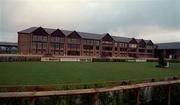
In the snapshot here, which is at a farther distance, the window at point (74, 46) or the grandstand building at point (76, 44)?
the window at point (74, 46)

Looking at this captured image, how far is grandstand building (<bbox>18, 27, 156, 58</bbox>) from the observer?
78.5 meters

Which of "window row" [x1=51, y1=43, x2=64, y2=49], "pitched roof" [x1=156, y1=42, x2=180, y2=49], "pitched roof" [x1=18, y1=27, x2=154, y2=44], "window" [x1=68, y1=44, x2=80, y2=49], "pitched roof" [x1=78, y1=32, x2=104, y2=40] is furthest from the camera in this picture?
"pitched roof" [x1=156, y1=42, x2=180, y2=49]

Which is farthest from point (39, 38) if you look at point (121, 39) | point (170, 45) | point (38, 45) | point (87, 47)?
point (170, 45)

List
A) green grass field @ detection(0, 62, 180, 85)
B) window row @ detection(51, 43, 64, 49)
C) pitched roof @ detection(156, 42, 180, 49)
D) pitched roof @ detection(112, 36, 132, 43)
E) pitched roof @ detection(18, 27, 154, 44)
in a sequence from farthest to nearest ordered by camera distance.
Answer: pitched roof @ detection(156, 42, 180, 49)
pitched roof @ detection(112, 36, 132, 43)
window row @ detection(51, 43, 64, 49)
pitched roof @ detection(18, 27, 154, 44)
green grass field @ detection(0, 62, 180, 85)

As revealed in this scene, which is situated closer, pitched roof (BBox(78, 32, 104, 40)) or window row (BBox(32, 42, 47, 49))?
window row (BBox(32, 42, 47, 49))

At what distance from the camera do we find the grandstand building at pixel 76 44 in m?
78.5

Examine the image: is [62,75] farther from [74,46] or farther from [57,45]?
[74,46]

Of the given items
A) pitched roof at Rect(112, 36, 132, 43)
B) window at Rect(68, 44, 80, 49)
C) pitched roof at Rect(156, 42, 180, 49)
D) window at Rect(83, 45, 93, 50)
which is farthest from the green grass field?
pitched roof at Rect(156, 42, 180, 49)

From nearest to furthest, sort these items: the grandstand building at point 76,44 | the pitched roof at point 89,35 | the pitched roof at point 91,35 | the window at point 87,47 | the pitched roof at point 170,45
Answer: the grandstand building at point 76,44, the pitched roof at point 89,35, the window at point 87,47, the pitched roof at point 91,35, the pitched roof at point 170,45

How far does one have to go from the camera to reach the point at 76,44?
87.4 m

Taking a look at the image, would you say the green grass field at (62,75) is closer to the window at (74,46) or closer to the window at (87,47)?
the window at (74,46)

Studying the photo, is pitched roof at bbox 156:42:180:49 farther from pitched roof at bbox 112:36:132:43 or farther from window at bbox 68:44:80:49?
window at bbox 68:44:80:49

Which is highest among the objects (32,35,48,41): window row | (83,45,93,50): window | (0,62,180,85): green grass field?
(32,35,48,41): window row

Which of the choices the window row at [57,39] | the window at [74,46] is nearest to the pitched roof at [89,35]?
the window row at [57,39]
